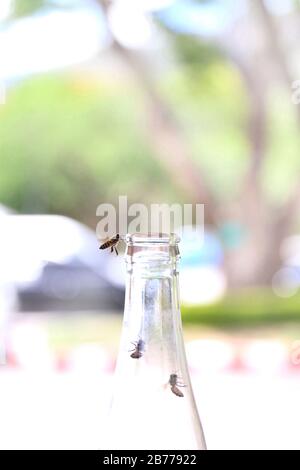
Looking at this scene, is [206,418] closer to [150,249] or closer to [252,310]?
[150,249]

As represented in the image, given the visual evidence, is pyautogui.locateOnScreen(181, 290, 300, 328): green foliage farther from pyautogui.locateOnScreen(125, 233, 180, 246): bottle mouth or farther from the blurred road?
pyautogui.locateOnScreen(125, 233, 180, 246): bottle mouth

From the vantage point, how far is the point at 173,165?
10.8 ft

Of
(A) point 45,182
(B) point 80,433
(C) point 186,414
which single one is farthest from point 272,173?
(C) point 186,414

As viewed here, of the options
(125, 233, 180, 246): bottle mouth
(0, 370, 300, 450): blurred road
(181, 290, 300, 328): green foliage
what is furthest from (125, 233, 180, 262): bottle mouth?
(181, 290, 300, 328): green foliage

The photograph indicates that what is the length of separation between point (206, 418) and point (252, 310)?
272 centimetres

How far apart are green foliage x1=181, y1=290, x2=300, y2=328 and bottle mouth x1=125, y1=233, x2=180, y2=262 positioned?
9.52 ft

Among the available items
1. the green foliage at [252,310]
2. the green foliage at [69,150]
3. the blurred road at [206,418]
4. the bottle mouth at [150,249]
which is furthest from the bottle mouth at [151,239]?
the green foliage at [69,150]

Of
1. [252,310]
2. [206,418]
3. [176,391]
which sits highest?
[252,310]

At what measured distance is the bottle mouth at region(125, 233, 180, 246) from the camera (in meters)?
0.39

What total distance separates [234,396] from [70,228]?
9.35 feet

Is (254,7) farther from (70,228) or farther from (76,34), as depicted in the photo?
(70,228)

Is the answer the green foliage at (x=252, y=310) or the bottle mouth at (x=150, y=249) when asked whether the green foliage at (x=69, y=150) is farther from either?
the bottle mouth at (x=150, y=249)

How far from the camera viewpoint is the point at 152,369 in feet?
1.32

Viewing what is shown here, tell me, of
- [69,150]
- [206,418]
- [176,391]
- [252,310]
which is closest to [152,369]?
[176,391]
